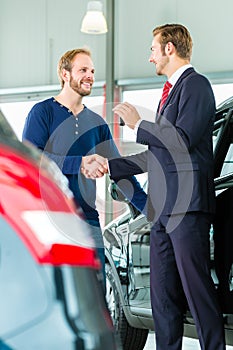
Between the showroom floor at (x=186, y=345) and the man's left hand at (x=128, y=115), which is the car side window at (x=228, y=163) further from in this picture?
the showroom floor at (x=186, y=345)

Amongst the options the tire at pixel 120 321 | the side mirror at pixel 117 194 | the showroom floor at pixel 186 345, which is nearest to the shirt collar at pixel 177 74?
the side mirror at pixel 117 194

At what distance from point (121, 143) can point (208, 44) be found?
5.86 ft

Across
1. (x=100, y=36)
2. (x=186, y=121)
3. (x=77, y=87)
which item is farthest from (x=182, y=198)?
(x=100, y=36)

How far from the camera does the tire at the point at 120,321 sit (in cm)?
388

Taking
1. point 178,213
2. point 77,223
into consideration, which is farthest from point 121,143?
point 77,223

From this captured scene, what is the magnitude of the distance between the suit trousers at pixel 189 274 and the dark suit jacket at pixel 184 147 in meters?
0.07

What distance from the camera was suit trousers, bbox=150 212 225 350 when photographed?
3158mm

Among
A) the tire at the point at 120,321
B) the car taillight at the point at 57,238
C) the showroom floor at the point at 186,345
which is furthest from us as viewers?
the showroom floor at the point at 186,345

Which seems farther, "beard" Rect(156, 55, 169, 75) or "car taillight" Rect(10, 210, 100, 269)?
"beard" Rect(156, 55, 169, 75)

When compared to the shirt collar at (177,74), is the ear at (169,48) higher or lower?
higher

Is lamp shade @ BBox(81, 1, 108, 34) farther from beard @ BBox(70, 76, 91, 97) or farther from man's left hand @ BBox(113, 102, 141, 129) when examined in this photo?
man's left hand @ BBox(113, 102, 141, 129)

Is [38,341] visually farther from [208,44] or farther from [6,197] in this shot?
[208,44]

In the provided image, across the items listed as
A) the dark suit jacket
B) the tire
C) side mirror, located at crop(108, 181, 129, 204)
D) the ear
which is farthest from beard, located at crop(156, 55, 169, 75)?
the tire

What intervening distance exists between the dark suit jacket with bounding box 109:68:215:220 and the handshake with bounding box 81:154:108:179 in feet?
0.80
